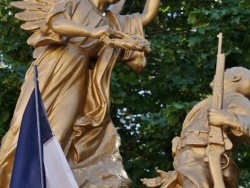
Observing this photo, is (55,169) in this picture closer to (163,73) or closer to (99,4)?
(99,4)

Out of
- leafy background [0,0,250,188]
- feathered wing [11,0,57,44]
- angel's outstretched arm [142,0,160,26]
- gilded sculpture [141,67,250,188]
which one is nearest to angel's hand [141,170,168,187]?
gilded sculpture [141,67,250,188]

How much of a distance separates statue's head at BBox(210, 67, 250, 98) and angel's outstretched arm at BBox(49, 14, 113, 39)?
1097mm

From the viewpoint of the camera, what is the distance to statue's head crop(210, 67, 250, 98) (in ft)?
35.8

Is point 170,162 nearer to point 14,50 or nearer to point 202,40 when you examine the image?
point 202,40

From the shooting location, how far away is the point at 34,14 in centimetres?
1199

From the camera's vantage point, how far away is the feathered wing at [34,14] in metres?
11.9

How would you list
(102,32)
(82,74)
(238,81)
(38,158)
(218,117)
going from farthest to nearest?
(82,74)
(102,32)
(238,81)
(218,117)
(38,158)

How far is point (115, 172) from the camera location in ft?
37.2

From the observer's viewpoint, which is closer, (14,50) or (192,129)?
(192,129)

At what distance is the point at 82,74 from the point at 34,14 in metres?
0.72

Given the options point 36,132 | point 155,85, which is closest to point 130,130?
point 155,85

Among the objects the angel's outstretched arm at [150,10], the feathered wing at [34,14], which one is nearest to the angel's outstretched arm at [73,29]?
the feathered wing at [34,14]

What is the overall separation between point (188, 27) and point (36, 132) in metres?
7.32

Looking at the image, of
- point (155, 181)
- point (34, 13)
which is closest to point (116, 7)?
point (34, 13)
